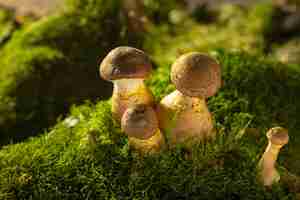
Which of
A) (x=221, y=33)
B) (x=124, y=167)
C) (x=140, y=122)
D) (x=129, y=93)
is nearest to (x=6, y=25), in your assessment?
(x=221, y=33)

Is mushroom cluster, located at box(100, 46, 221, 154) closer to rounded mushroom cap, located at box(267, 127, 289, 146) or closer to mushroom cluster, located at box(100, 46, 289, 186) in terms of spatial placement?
mushroom cluster, located at box(100, 46, 289, 186)

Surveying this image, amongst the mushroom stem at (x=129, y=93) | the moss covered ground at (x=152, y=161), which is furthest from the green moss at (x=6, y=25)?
the mushroom stem at (x=129, y=93)

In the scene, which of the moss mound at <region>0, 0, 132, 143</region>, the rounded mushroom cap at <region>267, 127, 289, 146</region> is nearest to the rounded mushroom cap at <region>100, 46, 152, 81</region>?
the rounded mushroom cap at <region>267, 127, 289, 146</region>

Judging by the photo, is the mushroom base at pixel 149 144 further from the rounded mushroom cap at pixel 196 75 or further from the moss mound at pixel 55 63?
the moss mound at pixel 55 63

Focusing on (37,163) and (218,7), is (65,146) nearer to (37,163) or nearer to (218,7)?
(37,163)

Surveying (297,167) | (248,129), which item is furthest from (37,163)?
(297,167)

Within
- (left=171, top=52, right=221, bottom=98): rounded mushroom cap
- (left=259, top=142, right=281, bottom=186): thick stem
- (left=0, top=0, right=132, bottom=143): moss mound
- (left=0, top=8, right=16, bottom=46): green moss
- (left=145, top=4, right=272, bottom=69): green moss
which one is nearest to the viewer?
(left=171, top=52, right=221, bottom=98): rounded mushroom cap

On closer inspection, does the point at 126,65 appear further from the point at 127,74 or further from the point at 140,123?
the point at 140,123
